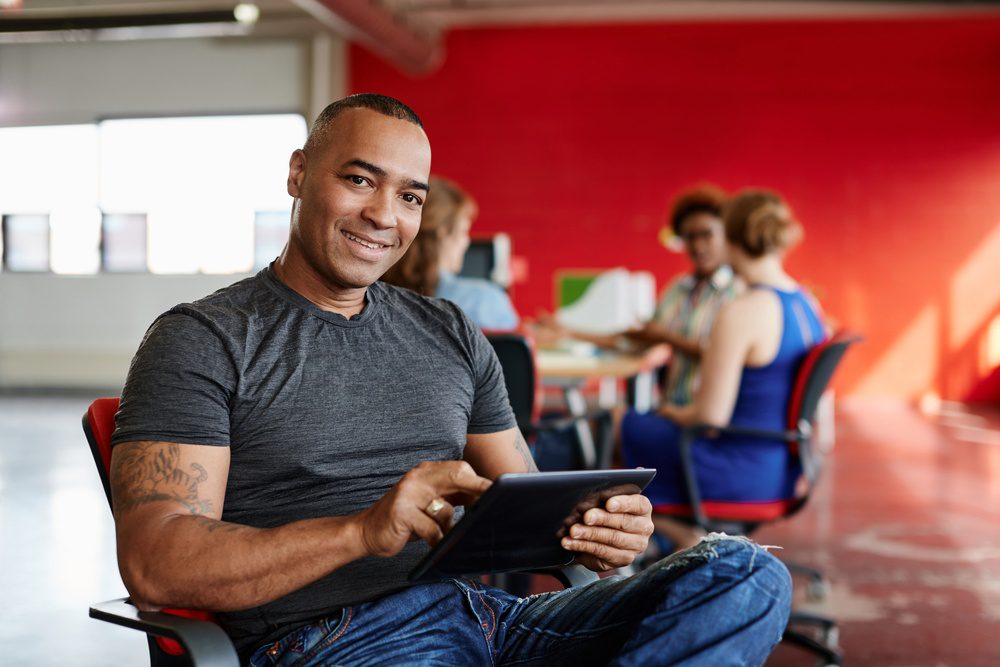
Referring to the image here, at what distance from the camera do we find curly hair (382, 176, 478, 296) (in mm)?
3062

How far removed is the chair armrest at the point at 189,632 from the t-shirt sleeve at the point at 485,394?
594 millimetres

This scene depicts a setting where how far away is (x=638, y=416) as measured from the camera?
3.21m

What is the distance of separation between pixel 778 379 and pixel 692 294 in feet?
4.46

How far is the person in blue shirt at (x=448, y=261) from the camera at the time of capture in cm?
317

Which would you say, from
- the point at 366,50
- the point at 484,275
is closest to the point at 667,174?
the point at 366,50

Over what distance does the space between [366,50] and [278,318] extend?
9.24 metres

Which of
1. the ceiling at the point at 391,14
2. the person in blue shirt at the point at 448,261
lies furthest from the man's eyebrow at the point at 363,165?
the ceiling at the point at 391,14

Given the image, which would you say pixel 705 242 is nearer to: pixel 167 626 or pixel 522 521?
pixel 522 521

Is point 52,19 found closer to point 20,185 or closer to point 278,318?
point 20,185

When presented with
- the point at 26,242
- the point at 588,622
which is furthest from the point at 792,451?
the point at 26,242

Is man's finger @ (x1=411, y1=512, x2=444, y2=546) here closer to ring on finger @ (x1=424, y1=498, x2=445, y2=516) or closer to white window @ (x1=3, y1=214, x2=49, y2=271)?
ring on finger @ (x1=424, y1=498, x2=445, y2=516)

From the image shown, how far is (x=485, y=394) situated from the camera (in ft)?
5.60

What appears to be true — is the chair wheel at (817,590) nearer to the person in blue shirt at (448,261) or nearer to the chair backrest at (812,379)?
the chair backrest at (812,379)

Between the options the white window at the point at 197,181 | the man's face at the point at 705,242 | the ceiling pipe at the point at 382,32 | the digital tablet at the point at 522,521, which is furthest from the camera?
the white window at the point at 197,181
